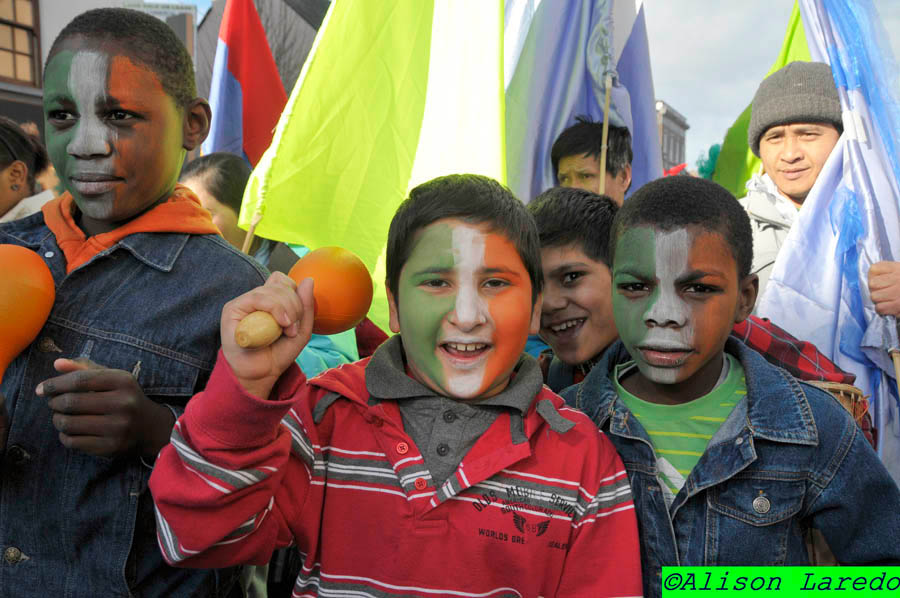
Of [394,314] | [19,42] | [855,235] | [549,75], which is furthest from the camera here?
[19,42]

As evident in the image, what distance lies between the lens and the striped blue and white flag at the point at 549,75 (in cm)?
361

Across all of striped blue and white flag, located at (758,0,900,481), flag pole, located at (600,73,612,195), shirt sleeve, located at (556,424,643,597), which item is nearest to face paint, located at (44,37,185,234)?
shirt sleeve, located at (556,424,643,597)

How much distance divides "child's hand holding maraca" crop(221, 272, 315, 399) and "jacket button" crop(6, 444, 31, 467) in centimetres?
58

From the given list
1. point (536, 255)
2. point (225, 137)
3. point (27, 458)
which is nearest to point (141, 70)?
point (27, 458)

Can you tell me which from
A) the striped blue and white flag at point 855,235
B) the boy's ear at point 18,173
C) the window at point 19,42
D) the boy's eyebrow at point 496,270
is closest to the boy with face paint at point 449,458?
the boy's eyebrow at point 496,270

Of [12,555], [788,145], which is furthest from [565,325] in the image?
[788,145]

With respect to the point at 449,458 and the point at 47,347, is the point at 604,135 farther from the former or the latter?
the point at 47,347

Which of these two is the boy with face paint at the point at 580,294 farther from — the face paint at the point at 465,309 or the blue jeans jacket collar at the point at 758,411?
the face paint at the point at 465,309

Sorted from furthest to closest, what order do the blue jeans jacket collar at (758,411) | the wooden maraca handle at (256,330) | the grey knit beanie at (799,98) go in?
1. the grey knit beanie at (799,98)
2. the blue jeans jacket collar at (758,411)
3. the wooden maraca handle at (256,330)

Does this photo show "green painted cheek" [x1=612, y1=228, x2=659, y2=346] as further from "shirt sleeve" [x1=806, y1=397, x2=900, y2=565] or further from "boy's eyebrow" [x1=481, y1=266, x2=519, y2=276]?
"shirt sleeve" [x1=806, y1=397, x2=900, y2=565]

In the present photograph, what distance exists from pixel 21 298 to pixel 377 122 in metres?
1.74

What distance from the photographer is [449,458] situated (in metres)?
1.45

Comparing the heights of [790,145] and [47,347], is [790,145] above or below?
above

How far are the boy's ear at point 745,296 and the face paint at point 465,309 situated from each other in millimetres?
587
